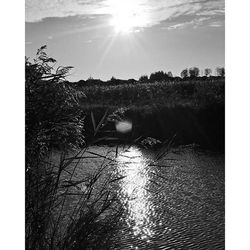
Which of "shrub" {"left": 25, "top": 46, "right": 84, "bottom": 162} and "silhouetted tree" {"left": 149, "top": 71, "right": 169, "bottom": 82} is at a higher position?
"silhouetted tree" {"left": 149, "top": 71, "right": 169, "bottom": 82}

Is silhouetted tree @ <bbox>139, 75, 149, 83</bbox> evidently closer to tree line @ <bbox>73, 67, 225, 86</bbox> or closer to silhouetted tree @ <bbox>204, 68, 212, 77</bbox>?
tree line @ <bbox>73, 67, 225, 86</bbox>

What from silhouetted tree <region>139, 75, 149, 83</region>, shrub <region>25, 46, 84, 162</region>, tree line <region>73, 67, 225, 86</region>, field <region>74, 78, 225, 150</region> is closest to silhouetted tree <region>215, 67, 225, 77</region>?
tree line <region>73, 67, 225, 86</region>

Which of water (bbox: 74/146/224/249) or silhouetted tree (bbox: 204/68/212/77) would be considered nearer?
silhouetted tree (bbox: 204/68/212/77)

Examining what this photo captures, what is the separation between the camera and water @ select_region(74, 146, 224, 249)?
266 centimetres

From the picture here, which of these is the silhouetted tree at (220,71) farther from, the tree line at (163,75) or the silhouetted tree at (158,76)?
the silhouetted tree at (158,76)

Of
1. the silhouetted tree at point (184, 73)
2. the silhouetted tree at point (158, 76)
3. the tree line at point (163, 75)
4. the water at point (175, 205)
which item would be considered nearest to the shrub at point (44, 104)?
→ the tree line at point (163, 75)

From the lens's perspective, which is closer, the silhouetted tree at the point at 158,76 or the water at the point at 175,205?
the silhouetted tree at the point at 158,76

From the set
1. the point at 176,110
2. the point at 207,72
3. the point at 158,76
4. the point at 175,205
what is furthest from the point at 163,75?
the point at 176,110

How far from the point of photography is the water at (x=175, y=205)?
8.73ft

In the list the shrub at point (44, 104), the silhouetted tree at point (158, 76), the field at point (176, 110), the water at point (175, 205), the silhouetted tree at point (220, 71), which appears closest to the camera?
the shrub at point (44, 104)

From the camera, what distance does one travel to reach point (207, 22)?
6.98 ft

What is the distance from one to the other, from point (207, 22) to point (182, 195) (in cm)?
177

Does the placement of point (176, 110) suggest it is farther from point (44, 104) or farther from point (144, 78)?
point (44, 104)
